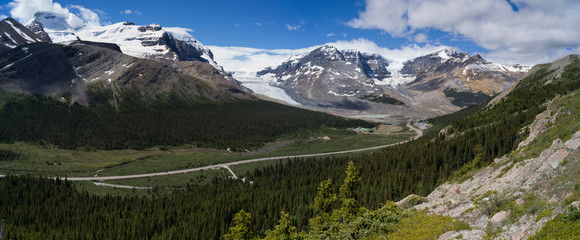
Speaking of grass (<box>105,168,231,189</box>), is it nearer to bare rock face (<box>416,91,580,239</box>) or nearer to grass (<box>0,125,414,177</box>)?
grass (<box>0,125,414,177</box>)

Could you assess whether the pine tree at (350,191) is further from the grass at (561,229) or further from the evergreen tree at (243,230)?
the grass at (561,229)

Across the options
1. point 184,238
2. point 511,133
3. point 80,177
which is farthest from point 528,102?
point 80,177

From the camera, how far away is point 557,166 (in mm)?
22281

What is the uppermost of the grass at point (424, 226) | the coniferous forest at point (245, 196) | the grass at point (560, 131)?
the grass at point (560, 131)

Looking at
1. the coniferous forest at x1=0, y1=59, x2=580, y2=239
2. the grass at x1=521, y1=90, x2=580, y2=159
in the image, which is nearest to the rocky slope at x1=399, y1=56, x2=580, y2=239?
the grass at x1=521, y1=90, x2=580, y2=159

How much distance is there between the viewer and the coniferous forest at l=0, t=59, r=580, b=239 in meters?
66.6

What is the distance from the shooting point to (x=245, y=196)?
288 feet

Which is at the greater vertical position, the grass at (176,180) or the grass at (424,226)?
the grass at (424,226)

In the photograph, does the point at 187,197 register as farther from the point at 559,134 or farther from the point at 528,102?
the point at 528,102

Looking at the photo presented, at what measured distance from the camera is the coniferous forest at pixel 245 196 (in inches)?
2623

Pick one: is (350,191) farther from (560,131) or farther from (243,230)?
(560,131)

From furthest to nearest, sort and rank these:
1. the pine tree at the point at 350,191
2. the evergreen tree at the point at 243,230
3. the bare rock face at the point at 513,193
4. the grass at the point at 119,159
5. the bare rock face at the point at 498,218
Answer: the grass at the point at 119,159
the evergreen tree at the point at 243,230
the pine tree at the point at 350,191
the bare rock face at the point at 498,218
the bare rock face at the point at 513,193

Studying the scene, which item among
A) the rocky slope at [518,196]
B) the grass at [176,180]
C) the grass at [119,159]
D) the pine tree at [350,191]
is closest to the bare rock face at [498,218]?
the rocky slope at [518,196]

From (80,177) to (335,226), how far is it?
10461 cm
